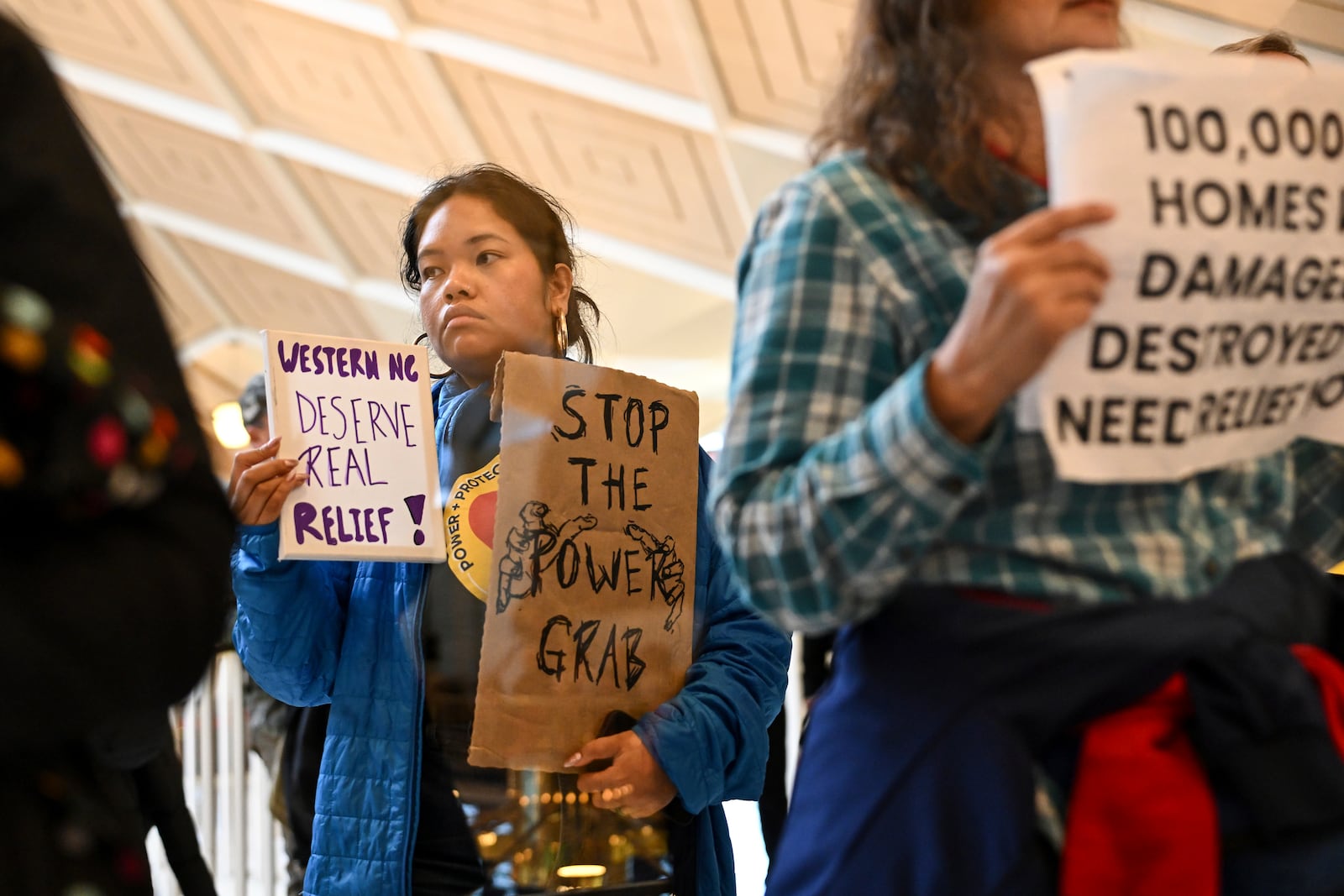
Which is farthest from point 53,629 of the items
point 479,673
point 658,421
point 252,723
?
point 252,723

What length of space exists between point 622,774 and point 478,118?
5.96m

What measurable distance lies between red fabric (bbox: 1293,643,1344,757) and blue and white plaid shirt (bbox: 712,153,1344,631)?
0.09 m

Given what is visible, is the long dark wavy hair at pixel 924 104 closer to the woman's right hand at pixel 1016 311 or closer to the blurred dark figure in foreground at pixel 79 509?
the woman's right hand at pixel 1016 311

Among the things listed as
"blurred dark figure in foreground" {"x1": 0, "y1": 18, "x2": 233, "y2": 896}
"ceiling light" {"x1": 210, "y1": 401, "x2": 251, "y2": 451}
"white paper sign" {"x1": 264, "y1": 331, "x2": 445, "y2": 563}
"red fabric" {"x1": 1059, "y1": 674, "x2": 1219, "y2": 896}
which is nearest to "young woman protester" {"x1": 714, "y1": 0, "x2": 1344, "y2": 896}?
"red fabric" {"x1": 1059, "y1": 674, "x2": 1219, "y2": 896}

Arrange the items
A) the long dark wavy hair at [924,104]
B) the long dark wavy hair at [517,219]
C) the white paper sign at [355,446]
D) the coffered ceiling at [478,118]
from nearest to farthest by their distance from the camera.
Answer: the long dark wavy hair at [924,104]
the white paper sign at [355,446]
the long dark wavy hair at [517,219]
the coffered ceiling at [478,118]

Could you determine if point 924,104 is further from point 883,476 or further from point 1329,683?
point 1329,683

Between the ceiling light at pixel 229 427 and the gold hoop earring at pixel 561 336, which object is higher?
the ceiling light at pixel 229 427

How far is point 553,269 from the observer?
2311mm

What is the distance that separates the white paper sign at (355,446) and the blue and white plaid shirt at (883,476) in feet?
3.01

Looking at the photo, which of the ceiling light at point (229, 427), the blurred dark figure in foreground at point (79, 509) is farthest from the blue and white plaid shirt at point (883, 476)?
the ceiling light at point (229, 427)

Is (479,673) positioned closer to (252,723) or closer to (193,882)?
(193,882)

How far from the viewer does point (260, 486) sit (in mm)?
1931

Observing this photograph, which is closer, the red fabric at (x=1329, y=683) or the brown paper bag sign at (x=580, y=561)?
the red fabric at (x=1329, y=683)

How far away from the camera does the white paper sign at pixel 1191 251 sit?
1042 mm
